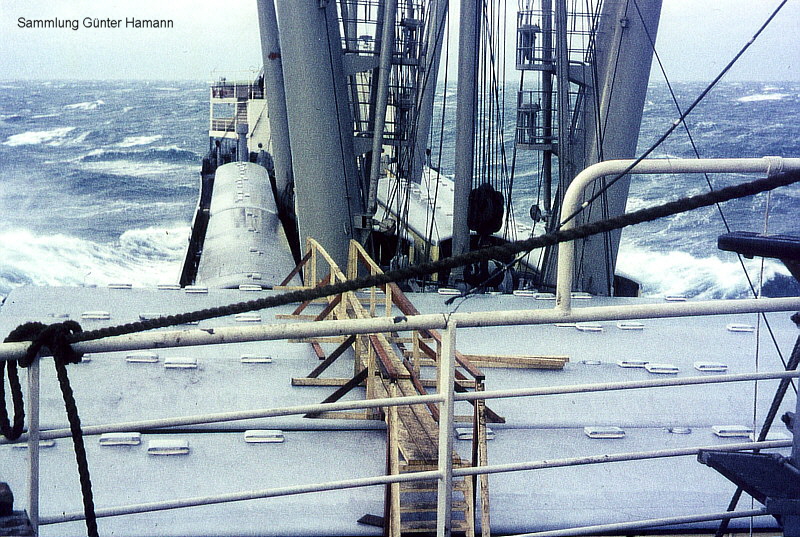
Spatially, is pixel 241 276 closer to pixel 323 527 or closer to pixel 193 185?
pixel 323 527

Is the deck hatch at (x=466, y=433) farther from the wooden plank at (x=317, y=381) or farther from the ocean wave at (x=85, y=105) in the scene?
the ocean wave at (x=85, y=105)

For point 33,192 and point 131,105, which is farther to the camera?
point 131,105

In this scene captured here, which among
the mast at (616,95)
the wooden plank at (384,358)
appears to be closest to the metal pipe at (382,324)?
the wooden plank at (384,358)

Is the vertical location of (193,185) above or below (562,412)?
below

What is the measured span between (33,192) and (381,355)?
41983 mm

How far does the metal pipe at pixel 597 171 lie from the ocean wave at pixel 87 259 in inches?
875

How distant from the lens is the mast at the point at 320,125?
29.1ft

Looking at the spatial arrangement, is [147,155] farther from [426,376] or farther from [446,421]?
[446,421]

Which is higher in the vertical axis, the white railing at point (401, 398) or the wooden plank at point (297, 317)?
the white railing at point (401, 398)

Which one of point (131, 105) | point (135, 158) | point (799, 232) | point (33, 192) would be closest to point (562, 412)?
point (799, 232)

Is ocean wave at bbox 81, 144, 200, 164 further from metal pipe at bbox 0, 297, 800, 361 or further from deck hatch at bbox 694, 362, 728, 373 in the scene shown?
metal pipe at bbox 0, 297, 800, 361

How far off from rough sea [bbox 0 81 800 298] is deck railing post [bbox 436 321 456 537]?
1764 cm

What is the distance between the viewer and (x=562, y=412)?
5.59 metres

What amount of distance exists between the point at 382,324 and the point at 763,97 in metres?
82.4
